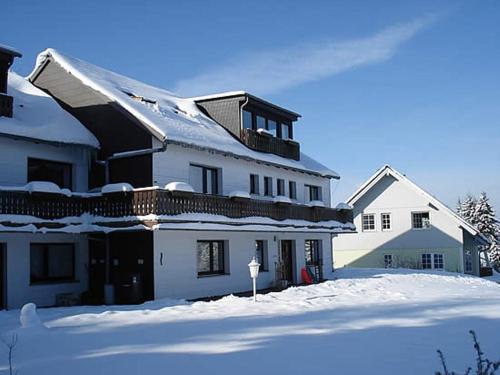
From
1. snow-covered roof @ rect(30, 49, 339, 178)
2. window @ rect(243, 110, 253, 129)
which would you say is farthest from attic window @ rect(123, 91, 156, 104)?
window @ rect(243, 110, 253, 129)

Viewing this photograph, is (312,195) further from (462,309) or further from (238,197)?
(462,309)

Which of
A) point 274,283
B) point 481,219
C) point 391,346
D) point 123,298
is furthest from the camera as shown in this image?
point 481,219

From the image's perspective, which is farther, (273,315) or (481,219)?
(481,219)

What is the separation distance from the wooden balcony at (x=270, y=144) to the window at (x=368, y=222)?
12.1 metres

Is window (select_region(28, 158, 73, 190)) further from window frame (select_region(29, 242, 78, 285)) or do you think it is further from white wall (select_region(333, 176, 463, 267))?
white wall (select_region(333, 176, 463, 267))

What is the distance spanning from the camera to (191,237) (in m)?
20.3

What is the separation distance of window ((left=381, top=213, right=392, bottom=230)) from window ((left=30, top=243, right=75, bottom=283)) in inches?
960

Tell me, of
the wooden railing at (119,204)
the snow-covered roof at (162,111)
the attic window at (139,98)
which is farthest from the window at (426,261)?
the attic window at (139,98)

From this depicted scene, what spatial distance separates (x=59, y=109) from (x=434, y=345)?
15.5m

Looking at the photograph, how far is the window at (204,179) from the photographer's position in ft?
69.3

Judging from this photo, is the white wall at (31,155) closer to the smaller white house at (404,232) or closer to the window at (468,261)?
the smaller white house at (404,232)

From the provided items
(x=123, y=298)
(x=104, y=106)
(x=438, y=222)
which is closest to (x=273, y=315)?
(x=123, y=298)

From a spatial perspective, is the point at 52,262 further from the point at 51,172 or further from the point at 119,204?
the point at 119,204

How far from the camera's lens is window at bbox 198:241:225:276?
21172mm
